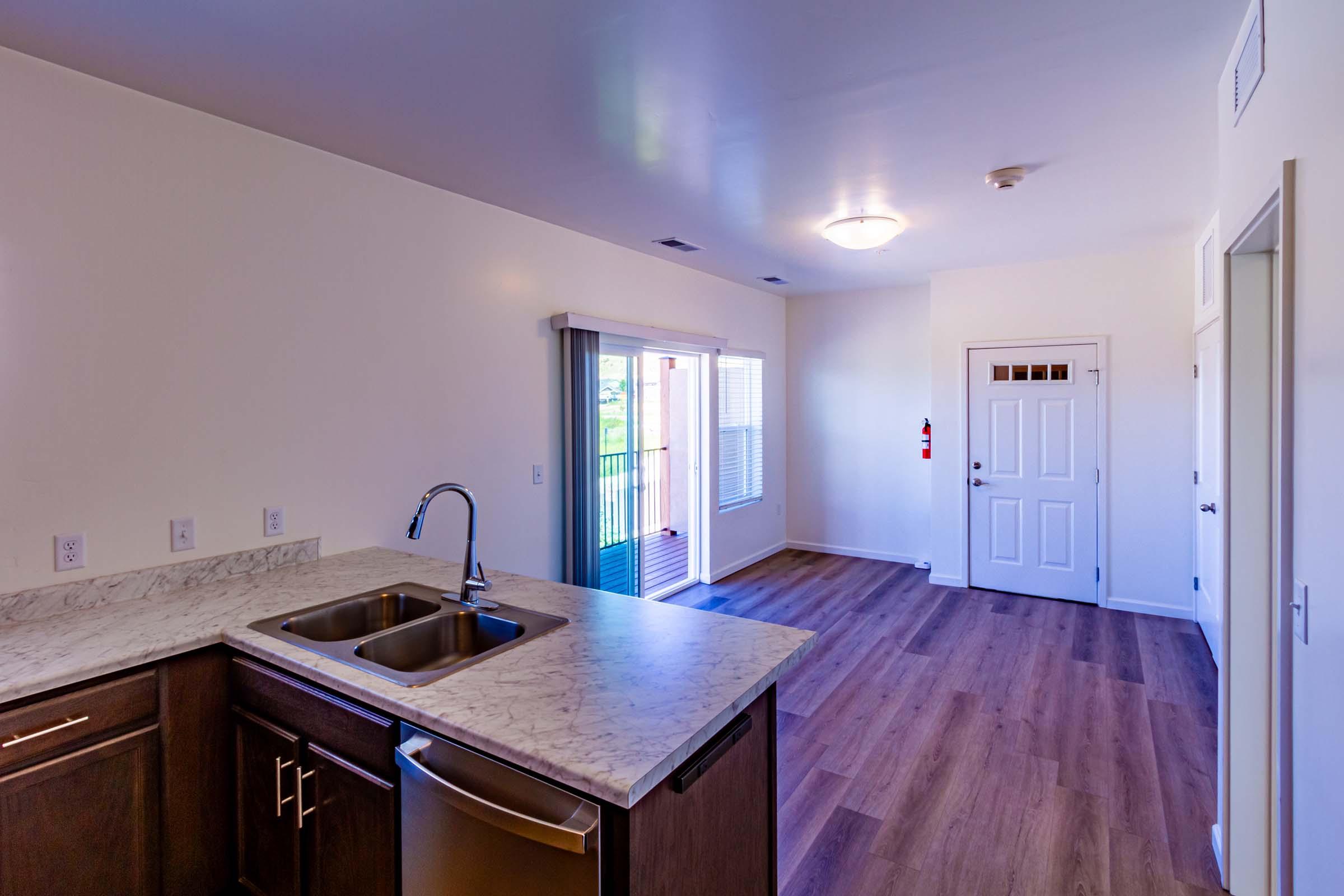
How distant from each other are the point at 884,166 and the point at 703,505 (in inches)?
121

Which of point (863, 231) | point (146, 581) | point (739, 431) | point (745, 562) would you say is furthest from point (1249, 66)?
point (745, 562)

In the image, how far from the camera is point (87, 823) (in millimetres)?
1634

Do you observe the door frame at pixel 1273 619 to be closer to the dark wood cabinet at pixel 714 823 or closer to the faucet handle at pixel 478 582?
the dark wood cabinet at pixel 714 823

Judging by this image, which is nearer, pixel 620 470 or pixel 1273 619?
pixel 1273 619

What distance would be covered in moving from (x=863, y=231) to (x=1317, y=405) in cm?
249

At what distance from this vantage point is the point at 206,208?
229 cm

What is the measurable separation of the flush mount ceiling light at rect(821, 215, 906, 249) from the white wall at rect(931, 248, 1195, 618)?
1891 millimetres

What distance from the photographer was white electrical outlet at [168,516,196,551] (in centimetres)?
223

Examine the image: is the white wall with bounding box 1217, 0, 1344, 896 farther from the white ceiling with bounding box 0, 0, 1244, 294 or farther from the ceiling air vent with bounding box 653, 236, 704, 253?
the ceiling air vent with bounding box 653, 236, 704, 253

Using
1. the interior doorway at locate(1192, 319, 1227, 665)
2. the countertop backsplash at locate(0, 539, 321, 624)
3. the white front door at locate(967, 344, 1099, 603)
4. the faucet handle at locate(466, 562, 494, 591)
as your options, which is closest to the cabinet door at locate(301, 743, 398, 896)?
the faucet handle at locate(466, 562, 494, 591)

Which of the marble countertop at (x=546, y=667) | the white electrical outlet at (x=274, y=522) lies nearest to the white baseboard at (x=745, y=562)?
the marble countertop at (x=546, y=667)

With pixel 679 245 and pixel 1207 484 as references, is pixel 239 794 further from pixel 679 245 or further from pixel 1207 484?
pixel 1207 484

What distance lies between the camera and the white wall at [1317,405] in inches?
45.1

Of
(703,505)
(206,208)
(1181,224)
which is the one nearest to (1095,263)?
(1181,224)
